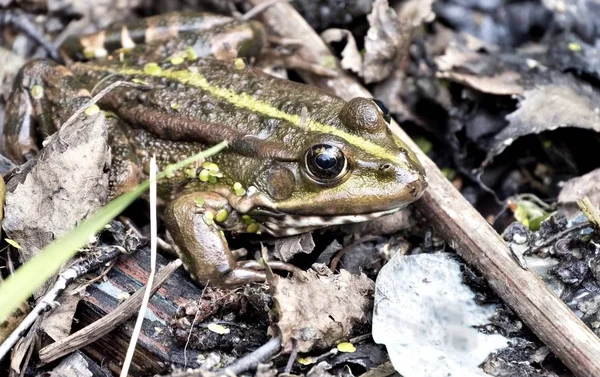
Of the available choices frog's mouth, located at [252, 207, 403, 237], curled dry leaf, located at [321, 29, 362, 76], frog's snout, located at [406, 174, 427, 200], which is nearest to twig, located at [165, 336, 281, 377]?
frog's mouth, located at [252, 207, 403, 237]

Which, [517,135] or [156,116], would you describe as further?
[517,135]

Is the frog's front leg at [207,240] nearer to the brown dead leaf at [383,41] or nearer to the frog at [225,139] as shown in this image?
the frog at [225,139]

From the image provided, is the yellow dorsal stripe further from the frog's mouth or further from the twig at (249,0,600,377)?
the twig at (249,0,600,377)

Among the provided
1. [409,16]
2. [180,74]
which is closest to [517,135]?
[409,16]

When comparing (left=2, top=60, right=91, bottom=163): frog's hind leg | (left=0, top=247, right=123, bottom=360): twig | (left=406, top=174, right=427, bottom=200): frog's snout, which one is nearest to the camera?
(left=0, top=247, right=123, bottom=360): twig

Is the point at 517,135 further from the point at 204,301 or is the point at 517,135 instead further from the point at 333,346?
the point at 204,301
